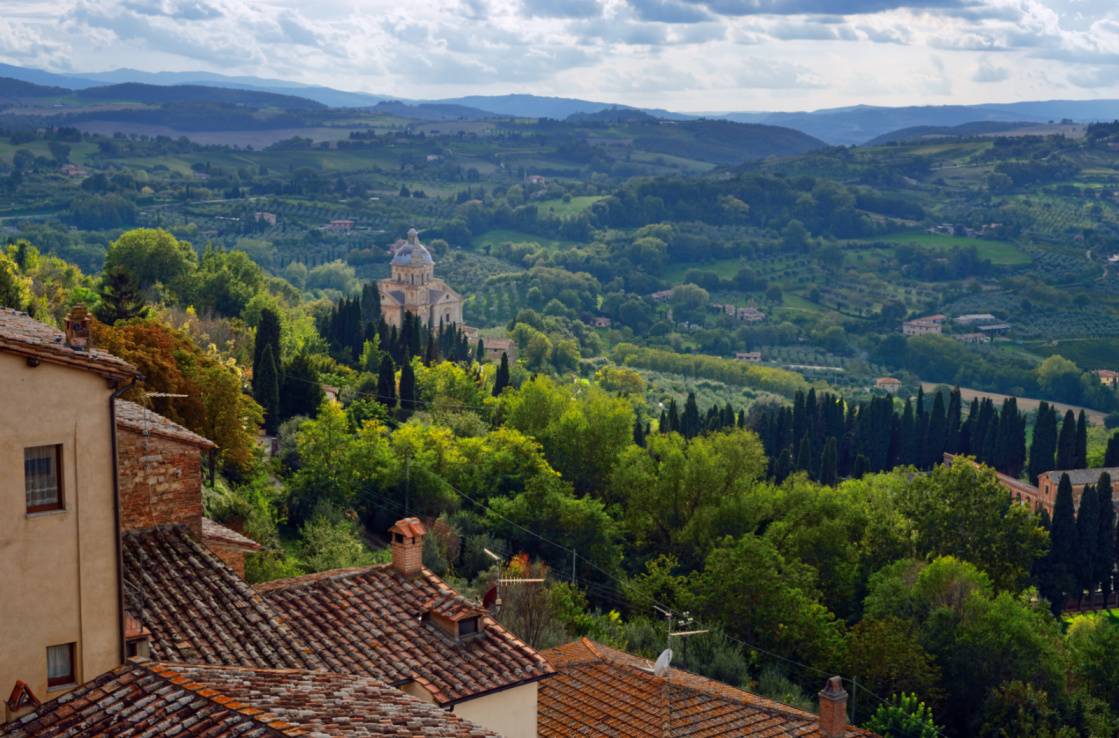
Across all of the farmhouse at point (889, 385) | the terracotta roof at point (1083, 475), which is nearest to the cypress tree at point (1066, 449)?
the terracotta roof at point (1083, 475)

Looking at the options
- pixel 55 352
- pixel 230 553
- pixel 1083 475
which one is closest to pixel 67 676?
pixel 55 352

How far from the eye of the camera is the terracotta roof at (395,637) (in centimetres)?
1752

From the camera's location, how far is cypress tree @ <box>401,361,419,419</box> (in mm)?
61562

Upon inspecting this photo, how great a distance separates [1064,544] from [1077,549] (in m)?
0.92

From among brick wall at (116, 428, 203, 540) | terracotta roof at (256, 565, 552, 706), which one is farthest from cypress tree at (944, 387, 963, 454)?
brick wall at (116, 428, 203, 540)

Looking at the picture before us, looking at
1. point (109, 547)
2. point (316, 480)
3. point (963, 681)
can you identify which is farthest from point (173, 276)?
point (109, 547)

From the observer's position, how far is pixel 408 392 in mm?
62250

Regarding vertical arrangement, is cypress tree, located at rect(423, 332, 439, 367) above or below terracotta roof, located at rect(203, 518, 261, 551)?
below

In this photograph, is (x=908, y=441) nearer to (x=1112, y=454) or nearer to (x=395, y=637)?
(x=1112, y=454)

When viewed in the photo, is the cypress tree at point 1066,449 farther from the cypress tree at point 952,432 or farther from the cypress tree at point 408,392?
the cypress tree at point 408,392

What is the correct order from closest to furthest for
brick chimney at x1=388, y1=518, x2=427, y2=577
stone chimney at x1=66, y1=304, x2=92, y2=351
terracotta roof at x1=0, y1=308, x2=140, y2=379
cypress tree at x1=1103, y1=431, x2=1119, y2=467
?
terracotta roof at x1=0, y1=308, x2=140, y2=379 → stone chimney at x1=66, y1=304, x2=92, y2=351 → brick chimney at x1=388, y1=518, x2=427, y2=577 → cypress tree at x1=1103, y1=431, x2=1119, y2=467

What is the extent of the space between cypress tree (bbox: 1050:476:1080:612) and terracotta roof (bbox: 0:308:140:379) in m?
58.9

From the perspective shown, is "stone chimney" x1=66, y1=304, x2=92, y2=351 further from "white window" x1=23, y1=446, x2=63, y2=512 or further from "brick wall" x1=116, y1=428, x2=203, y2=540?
"brick wall" x1=116, y1=428, x2=203, y2=540

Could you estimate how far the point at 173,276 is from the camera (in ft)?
234
